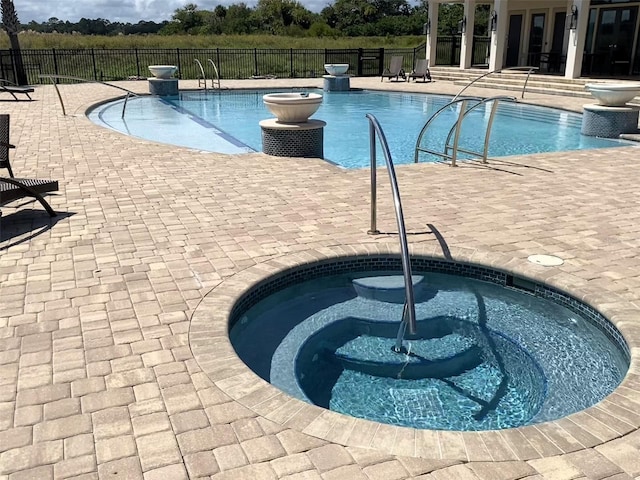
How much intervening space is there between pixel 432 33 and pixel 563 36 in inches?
204

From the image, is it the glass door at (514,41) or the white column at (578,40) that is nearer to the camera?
the white column at (578,40)

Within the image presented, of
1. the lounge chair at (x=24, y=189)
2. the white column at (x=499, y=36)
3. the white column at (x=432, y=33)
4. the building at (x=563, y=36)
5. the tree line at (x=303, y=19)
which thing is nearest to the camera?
the lounge chair at (x=24, y=189)

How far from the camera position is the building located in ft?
61.8

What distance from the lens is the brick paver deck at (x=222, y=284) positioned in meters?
2.72

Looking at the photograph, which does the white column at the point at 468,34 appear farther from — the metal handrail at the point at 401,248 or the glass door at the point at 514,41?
the metal handrail at the point at 401,248

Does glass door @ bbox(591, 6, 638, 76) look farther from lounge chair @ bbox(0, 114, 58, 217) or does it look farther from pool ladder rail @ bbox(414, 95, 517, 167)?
lounge chair @ bbox(0, 114, 58, 217)

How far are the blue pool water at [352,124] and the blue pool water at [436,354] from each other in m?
5.66

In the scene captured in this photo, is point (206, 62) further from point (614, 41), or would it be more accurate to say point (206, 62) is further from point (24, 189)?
point (24, 189)

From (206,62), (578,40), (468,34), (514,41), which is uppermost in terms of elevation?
(468,34)

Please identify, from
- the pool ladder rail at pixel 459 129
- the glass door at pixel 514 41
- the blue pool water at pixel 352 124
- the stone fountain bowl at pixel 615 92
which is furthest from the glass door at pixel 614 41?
the pool ladder rail at pixel 459 129

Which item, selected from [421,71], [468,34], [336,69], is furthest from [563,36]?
[336,69]

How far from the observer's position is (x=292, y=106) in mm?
9180

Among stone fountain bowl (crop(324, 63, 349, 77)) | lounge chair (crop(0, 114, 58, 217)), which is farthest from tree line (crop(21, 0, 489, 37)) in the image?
lounge chair (crop(0, 114, 58, 217))

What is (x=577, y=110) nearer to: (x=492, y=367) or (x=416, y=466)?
(x=492, y=367)
